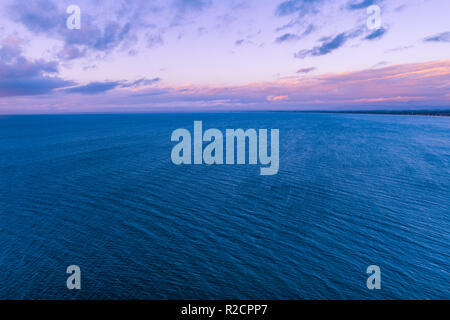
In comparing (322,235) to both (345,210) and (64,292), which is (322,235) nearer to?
(345,210)

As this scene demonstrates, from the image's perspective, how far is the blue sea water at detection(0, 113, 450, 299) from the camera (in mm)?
19531

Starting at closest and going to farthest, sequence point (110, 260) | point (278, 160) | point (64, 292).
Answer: point (64, 292)
point (110, 260)
point (278, 160)

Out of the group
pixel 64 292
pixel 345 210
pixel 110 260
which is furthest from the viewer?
pixel 345 210

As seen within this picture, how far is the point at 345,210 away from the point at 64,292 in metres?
30.9

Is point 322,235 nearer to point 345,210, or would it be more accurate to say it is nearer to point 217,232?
point 345,210

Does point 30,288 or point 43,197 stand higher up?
point 43,197

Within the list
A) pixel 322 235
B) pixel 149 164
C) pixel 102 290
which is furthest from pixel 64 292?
pixel 149 164

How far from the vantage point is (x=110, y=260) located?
878 inches

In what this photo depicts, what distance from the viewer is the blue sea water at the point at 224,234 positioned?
1953 centimetres

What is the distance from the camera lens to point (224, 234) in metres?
26.4
